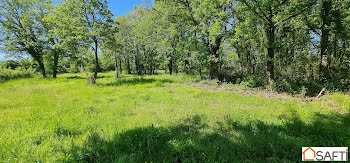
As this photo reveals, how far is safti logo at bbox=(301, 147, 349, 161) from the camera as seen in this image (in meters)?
2.50

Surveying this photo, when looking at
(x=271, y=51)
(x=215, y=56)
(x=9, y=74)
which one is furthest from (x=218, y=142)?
(x=9, y=74)

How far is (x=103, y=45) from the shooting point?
13.4 metres

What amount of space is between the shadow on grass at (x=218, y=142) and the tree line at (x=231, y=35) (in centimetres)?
656

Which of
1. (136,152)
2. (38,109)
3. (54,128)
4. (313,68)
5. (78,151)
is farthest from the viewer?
(313,68)

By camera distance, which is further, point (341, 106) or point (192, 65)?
point (192, 65)

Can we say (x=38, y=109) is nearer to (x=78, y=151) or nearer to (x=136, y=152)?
(x=78, y=151)

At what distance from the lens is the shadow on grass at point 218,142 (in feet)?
8.42

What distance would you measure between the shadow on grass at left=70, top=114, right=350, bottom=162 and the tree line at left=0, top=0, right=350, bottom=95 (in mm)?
6559

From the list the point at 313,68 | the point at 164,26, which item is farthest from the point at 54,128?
the point at 313,68

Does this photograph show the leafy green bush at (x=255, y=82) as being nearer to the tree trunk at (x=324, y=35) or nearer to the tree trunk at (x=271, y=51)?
the tree trunk at (x=271, y=51)

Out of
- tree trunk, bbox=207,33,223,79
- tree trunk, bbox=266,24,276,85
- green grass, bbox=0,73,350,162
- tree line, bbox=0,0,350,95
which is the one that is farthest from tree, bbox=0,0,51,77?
tree trunk, bbox=266,24,276,85

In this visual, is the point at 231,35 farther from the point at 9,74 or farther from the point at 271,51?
the point at 9,74

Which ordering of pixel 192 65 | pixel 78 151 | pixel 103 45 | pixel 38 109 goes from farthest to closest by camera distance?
pixel 192 65
pixel 103 45
pixel 38 109
pixel 78 151

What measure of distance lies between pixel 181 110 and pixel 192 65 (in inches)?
419
